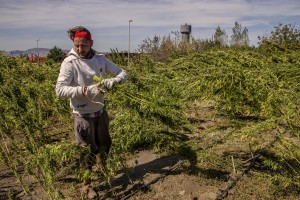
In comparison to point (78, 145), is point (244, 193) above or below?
below

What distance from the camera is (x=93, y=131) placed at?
3.27 meters

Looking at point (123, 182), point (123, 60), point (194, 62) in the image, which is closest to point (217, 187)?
point (123, 182)

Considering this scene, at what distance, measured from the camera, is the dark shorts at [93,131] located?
3.20 m

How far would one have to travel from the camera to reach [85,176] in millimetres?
2889

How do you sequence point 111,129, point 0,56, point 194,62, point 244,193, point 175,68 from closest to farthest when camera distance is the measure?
Result: point 244,193, point 111,129, point 194,62, point 0,56, point 175,68

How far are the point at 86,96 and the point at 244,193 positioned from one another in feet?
6.07

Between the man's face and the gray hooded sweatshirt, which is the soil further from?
the man's face

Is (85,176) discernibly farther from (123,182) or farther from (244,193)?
(244,193)

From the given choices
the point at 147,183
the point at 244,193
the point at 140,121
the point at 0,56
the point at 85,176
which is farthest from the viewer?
the point at 0,56

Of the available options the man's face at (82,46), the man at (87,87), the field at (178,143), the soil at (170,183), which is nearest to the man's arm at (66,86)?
the man at (87,87)

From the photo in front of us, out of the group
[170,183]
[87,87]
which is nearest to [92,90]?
[87,87]

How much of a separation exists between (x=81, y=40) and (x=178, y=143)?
213 centimetres

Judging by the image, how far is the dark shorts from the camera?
320 cm

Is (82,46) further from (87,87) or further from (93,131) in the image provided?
(93,131)
